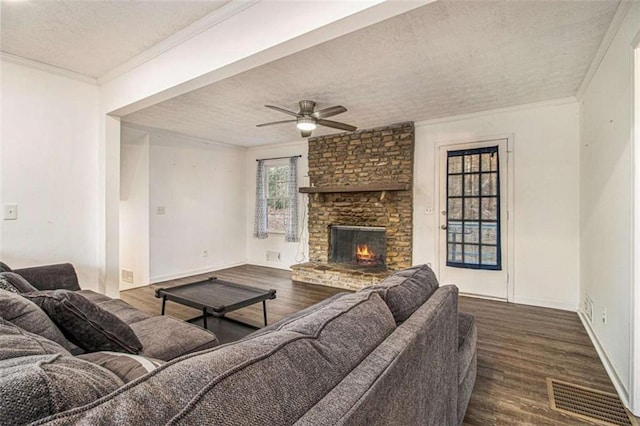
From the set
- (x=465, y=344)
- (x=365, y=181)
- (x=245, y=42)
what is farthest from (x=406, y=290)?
(x=365, y=181)

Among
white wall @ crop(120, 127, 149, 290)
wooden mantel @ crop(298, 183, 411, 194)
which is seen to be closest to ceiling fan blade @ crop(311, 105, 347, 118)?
wooden mantel @ crop(298, 183, 411, 194)

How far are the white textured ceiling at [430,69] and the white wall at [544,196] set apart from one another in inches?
10.9

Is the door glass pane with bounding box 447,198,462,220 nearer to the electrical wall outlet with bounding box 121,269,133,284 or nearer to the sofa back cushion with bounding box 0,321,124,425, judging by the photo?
the sofa back cushion with bounding box 0,321,124,425

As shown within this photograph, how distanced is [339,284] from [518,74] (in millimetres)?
3454

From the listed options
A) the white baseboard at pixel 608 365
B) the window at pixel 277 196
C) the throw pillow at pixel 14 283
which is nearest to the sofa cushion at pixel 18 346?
the throw pillow at pixel 14 283

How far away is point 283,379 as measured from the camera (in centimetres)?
68

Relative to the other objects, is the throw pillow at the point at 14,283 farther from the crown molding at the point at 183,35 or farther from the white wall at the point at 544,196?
the white wall at the point at 544,196

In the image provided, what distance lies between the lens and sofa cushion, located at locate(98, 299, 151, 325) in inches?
83.0

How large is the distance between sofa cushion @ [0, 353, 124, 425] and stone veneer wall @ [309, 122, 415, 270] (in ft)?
14.9

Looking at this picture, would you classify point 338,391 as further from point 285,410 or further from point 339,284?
point 339,284

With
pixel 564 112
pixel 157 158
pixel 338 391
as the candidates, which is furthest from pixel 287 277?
pixel 338 391

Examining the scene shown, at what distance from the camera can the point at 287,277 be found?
18.2 feet

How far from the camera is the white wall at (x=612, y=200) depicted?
203 cm

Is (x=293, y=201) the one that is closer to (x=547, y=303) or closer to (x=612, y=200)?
(x=547, y=303)
